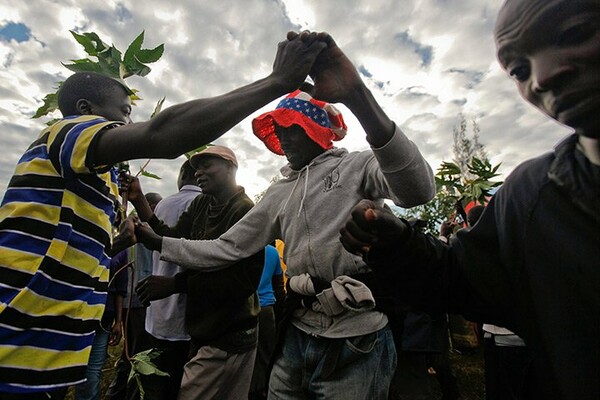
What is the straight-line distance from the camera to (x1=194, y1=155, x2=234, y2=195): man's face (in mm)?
3061

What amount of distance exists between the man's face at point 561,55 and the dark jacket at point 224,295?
2015 mm

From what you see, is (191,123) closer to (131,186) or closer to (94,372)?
(131,186)

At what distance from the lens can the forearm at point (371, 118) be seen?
128 centimetres

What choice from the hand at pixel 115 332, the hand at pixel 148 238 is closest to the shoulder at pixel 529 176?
the hand at pixel 148 238

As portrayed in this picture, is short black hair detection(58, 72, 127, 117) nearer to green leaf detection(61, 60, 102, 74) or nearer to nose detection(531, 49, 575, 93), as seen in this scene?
green leaf detection(61, 60, 102, 74)

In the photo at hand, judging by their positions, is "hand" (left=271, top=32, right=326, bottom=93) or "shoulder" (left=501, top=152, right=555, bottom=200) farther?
"hand" (left=271, top=32, right=326, bottom=93)

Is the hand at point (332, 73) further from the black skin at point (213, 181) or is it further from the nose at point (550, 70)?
the black skin at point (213, 181)

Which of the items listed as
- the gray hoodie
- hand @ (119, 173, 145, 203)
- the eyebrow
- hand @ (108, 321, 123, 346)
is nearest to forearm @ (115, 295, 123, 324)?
hand @ (108, 321, 123, 346)

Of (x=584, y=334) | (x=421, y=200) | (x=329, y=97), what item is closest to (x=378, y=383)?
(x=421, y=200)

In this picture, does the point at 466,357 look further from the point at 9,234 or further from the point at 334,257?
the point at 9,234

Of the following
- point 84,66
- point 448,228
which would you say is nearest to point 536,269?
point 84,66

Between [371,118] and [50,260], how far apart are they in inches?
55.1

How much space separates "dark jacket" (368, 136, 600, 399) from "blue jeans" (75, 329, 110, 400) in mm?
3665

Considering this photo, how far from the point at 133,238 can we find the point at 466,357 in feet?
20.9
